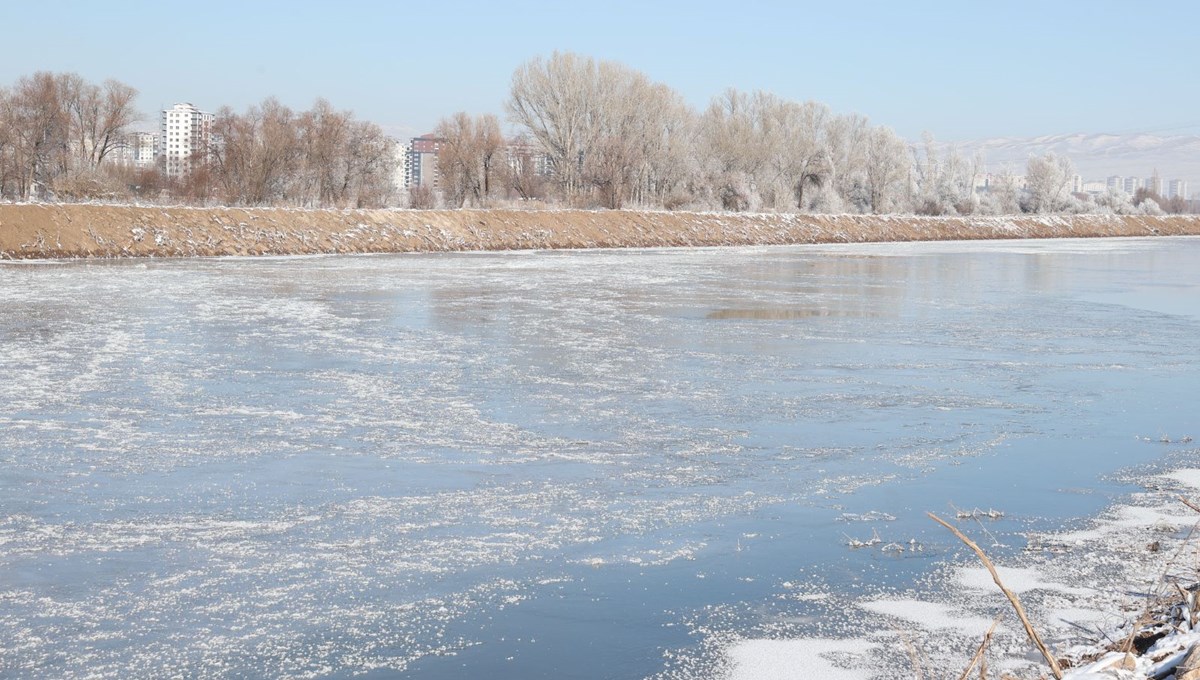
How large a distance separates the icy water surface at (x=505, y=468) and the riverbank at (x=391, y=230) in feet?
53.3

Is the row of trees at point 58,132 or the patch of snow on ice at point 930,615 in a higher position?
the row of trees at point 58,132

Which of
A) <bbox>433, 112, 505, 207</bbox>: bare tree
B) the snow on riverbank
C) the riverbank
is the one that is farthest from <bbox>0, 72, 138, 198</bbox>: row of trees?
the snow on riverbank

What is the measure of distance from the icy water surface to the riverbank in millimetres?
16243

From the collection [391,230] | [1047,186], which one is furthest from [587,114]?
[1047,186]

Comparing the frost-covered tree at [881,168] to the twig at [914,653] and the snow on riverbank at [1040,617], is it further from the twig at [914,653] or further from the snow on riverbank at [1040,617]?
the twig at [914,653]

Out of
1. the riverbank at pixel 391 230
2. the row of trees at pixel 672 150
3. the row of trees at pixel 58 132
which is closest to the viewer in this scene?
the riverbank at pixel 391 230

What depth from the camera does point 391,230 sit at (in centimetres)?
4219

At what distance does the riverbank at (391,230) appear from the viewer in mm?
33125

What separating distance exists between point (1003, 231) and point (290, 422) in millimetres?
67211

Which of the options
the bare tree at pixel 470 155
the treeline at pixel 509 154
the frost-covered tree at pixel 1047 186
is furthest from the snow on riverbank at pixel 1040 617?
the frost-covered tree at pixel 1047 186

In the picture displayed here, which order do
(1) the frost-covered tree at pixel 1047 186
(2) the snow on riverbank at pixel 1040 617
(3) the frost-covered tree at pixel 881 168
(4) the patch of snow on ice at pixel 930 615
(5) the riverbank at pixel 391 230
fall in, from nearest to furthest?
(2) the snow on riverbank at pixel 1040 617 → (4) the patch of snow on ice at pixel 930 615 → (5) the riverbank at pixel 391 230 → (3) the frost-covered tree at pixel 881 168 → (1) the frost-covered tree at pixel 1047 186

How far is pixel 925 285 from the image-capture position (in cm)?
2614

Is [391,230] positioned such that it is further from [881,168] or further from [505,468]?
[881,168]

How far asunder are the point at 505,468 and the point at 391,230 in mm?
35378
